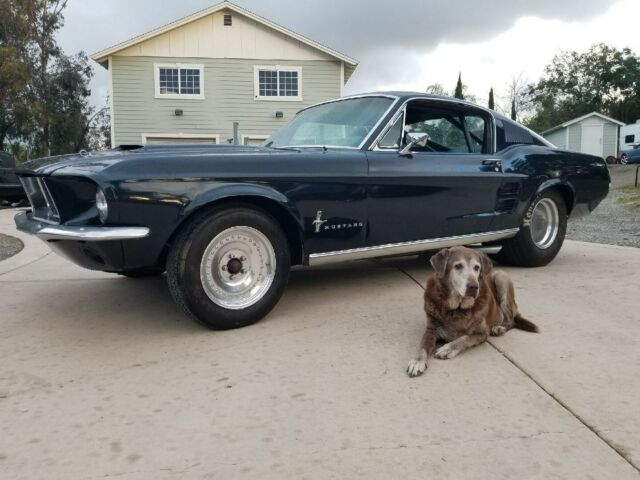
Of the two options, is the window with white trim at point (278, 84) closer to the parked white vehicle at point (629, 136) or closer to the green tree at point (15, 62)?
the green tree at point (15, 62)

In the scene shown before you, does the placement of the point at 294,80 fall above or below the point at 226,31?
below

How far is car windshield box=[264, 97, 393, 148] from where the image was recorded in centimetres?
410

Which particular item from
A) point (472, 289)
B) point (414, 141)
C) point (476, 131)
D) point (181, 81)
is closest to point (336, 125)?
point (414, 141)

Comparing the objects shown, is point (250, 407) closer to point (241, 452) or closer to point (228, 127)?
point (241, 452)

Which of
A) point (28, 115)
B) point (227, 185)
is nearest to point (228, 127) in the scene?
point (28, 115)

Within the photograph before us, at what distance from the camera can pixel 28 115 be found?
25578 millimetres

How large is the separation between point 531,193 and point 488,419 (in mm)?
3150

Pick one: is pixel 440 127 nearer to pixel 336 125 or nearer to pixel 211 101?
pixel 336 125

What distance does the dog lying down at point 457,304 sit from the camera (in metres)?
2.79

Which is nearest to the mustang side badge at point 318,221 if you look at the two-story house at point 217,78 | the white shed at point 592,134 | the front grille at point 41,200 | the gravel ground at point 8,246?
the front grille at point 41,200

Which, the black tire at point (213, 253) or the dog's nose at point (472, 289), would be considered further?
the black tire at point (213, 253)

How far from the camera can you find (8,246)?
7047 millimetres

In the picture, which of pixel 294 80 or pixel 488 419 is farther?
pixel 294 80

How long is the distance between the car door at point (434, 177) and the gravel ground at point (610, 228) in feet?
10.1
